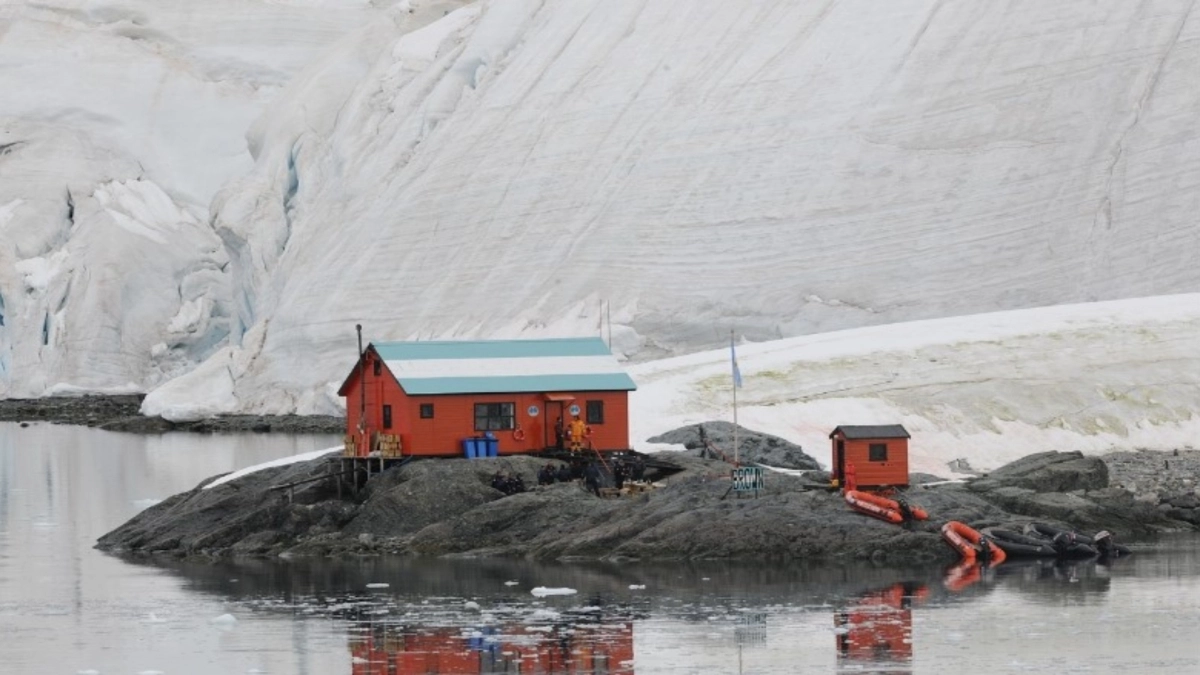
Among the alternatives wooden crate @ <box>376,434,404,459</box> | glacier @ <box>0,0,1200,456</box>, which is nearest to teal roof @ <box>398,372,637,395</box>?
wooden crate @ <box>376,434,404,459</box>

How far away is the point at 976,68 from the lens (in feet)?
292

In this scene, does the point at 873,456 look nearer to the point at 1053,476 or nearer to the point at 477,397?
the point at 1053,476

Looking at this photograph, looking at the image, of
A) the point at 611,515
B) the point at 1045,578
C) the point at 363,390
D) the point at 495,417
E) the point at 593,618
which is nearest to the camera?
the point at 593,618

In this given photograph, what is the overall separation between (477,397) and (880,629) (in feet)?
49.9

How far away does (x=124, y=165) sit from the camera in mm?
127375

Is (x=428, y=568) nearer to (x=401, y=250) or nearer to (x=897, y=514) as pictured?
(x=897, y=514)

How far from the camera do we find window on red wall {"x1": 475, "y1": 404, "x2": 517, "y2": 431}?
47.2 metres

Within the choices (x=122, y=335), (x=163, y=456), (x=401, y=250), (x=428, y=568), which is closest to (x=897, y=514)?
(x=428, y=568)

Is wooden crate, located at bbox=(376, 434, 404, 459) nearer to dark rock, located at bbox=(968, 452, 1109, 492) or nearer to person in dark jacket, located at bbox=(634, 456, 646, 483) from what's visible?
person in dark jacket, located at bbox=(634, 456, 646, 483)

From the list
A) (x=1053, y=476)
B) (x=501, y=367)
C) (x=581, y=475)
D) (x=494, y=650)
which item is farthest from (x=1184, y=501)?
(x=494, y=650)

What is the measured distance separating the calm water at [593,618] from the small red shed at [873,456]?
417 cm

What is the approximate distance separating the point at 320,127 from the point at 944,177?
37961 mm

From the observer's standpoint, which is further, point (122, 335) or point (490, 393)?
point (122, 335)

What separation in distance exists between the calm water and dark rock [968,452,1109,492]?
3212 millimetres
